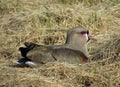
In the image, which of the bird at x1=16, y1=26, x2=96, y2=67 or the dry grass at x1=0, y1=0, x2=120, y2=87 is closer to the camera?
the dry grass at x1=0, y1=0, x2=120, y2=87

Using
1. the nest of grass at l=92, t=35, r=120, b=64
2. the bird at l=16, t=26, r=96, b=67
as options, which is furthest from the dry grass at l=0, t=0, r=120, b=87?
the bird at l=16, t=26, r=96, b=67

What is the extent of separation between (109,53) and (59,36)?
1872 millimetres

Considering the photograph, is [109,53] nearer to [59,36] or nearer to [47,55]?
[47,55]

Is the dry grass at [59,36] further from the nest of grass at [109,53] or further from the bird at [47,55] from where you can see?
the bird at [47,55]

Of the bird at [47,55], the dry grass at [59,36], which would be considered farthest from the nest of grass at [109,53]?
the bird at [47,55]

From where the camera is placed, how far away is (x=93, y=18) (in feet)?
34.4

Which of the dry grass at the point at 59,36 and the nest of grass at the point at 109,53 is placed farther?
the nest of grass at the point at 109,53

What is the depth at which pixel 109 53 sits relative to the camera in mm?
8203

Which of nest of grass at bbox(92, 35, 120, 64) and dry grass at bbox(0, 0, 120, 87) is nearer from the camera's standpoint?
dry grass at bbox(0, 0, 120, 87)

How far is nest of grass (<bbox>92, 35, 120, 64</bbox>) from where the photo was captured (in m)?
8.09


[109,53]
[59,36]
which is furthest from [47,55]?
[59,36]

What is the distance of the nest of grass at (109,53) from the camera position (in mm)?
8086

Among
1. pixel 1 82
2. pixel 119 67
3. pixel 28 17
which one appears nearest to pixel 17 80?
pixel 1 82

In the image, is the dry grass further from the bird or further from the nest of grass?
Result: the bird
